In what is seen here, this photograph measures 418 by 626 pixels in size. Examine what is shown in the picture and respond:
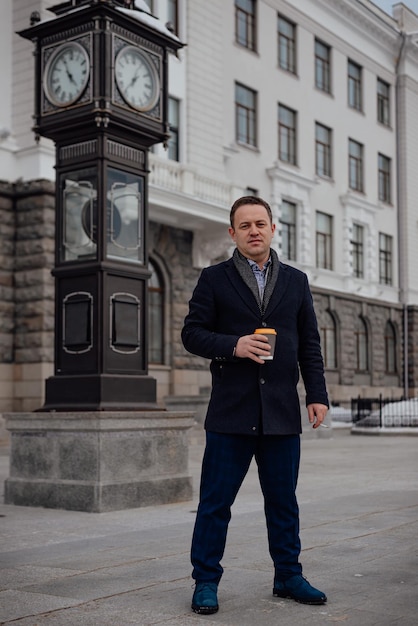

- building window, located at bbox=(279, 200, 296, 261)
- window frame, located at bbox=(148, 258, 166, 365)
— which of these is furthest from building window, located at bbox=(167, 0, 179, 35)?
building window, located at bbox=(279, 200, 296, 261)

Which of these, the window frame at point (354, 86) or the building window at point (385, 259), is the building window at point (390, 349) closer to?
the building window at point (385, 259)

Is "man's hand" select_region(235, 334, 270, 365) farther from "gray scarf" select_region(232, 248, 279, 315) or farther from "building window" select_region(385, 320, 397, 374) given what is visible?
"building window" select_region(385, 320, 397, 374)

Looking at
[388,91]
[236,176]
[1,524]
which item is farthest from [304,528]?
[388,91]

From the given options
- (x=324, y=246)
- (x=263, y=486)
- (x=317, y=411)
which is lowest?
(x=263, y=486)

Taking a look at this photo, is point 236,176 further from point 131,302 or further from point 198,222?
point 131,302

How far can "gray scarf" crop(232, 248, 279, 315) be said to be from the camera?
15.4ft

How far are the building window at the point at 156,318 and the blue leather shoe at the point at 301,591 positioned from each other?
19.7 m

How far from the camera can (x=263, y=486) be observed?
15.4 ft

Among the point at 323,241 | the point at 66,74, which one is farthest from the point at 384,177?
the point at 66,74

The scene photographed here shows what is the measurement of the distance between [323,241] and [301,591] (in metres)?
29.5

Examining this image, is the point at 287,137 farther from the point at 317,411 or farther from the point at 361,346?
the point at 317,411

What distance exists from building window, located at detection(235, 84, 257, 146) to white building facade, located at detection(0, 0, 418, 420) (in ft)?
0.20

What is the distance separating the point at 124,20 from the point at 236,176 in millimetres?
18509

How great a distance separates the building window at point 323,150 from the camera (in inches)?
1310
